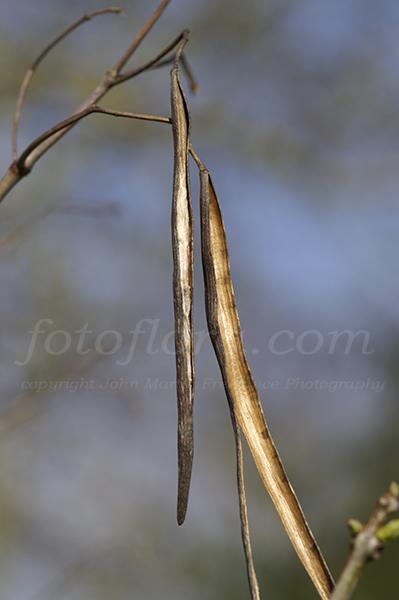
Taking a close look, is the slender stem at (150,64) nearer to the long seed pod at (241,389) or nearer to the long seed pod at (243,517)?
the long seed pod at (241,389)

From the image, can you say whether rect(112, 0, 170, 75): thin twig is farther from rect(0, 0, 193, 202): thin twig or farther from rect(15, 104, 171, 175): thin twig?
rect(15, 104, 171, 175): thin twig

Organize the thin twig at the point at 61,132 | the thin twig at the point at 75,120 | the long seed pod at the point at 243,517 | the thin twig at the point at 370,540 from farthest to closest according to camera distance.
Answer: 1. the thin twig at the point at 61,132
2. the thin twig at the point at 75,120
3. the long seed pod at the point at 243,517
4. the thin twig at the point at 370,540

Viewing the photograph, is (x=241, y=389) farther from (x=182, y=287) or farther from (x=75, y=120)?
(x=75, y=120)

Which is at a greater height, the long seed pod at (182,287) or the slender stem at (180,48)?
the slender stem at (180,48)

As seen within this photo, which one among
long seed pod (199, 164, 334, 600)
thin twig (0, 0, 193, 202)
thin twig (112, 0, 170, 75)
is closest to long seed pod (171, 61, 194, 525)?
long seed pod (199, 164, 334, 600)

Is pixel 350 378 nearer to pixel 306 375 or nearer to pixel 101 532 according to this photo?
pixel 306 375

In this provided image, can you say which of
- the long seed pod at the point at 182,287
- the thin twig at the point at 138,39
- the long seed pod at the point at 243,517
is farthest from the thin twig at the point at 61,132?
the long seed pod at the point at 243,517

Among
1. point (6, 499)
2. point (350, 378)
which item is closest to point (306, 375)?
point (350, 378)
